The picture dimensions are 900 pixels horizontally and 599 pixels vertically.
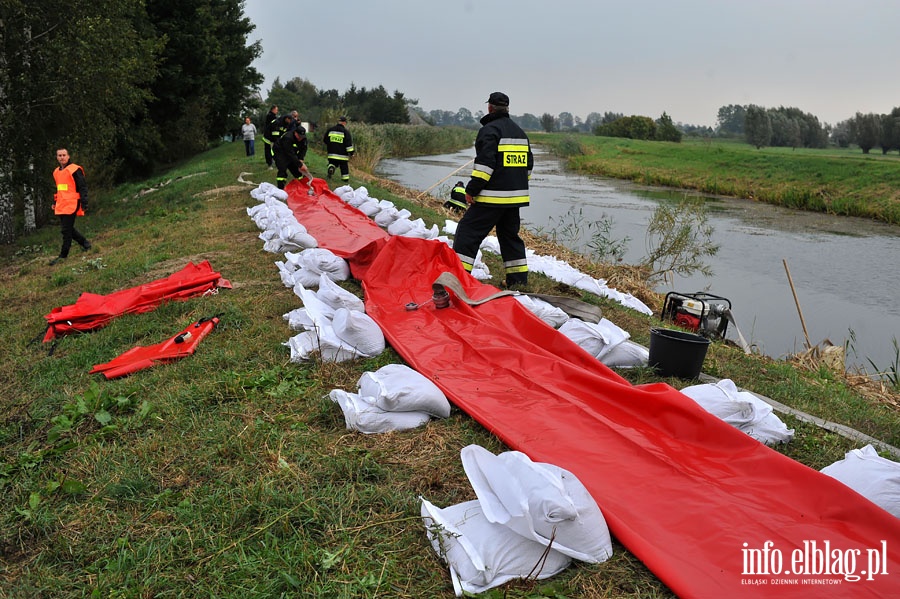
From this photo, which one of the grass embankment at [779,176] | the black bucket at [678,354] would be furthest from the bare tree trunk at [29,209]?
the grass embankment at [779,176]

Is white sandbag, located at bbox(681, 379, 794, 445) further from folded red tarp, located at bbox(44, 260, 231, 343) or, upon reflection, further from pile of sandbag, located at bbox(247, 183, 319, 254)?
pile of sandbag, located at bbox(247, 183, 319, 254)

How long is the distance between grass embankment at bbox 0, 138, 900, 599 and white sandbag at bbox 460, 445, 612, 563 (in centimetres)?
9

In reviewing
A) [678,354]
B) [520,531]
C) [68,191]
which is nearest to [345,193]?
[68,191]

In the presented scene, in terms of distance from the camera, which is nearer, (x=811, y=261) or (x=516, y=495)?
(x=516, y=495)

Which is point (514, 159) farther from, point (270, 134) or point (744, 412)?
point (270, 134)

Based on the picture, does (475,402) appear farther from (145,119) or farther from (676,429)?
(145,119)

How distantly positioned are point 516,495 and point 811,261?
11.1m

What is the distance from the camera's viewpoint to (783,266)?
998 centimetres

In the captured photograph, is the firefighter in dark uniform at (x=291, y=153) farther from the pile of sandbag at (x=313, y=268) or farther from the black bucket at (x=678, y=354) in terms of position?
the black bucket at (x=678, y=354)

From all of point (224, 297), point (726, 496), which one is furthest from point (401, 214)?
point (726, 496)

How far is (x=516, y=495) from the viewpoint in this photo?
6.49 ft

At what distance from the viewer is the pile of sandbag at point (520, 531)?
74.6 inches

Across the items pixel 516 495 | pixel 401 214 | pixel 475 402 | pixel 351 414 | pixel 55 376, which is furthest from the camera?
pixel 401 214

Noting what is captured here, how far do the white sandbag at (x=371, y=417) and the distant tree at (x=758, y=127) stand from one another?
136 ft
